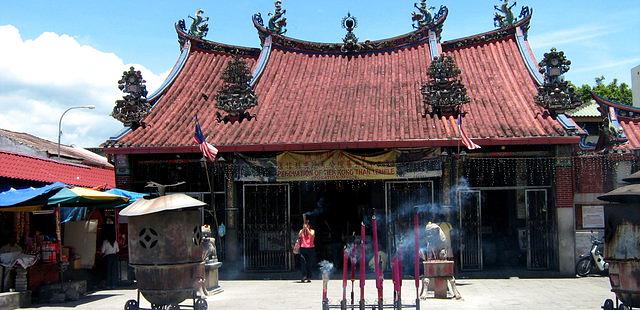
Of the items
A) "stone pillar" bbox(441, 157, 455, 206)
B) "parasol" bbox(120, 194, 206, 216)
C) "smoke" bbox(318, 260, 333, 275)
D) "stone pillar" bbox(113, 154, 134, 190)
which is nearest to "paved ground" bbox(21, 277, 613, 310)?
"smoke" bbox(318, 260, 333, 275)

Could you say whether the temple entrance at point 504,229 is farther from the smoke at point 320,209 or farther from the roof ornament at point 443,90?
the smoke at point 320,209

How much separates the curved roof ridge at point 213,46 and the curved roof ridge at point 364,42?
552 millimetres

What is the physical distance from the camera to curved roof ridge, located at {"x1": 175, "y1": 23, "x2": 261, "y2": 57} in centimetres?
2250

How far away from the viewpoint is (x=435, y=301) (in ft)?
41.7

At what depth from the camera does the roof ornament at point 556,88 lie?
57.1 feet

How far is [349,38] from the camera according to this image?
2269 centimetres

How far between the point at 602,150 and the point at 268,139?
820 centimetres

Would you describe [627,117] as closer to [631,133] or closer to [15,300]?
[631,133]

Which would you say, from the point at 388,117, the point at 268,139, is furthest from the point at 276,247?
the point at 388,117

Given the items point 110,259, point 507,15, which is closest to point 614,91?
point 507,15

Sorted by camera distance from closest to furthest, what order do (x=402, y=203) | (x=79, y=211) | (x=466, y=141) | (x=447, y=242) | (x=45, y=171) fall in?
(x=447, y=242), (x=466, y=141), (x=79, y=211), (x=45, y=171), (x=402, y=203)

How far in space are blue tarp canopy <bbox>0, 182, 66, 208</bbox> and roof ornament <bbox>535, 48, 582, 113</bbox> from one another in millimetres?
11473

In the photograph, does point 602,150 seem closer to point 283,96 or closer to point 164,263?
point 283,96

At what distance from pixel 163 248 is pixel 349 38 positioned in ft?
44.8
